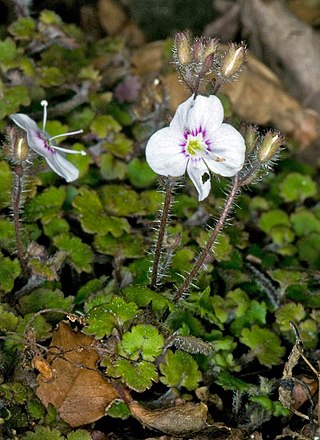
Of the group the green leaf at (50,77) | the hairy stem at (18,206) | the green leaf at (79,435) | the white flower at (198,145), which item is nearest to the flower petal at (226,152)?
the white flower at (198,145)

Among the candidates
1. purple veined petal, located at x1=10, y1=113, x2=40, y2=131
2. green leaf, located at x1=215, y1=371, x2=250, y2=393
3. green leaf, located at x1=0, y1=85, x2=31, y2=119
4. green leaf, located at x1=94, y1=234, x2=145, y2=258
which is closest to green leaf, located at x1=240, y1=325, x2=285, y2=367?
green leaf, located at x1=215, y1=371, x2=250, y2=393

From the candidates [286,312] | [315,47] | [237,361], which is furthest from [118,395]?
[315,47]

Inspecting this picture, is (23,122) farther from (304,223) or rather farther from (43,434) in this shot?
(304,223)

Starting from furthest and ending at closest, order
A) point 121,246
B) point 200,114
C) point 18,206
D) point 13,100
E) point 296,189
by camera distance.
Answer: point 296,189 → point 13,100 → point 121,246 → point 18,206 → point 200,114

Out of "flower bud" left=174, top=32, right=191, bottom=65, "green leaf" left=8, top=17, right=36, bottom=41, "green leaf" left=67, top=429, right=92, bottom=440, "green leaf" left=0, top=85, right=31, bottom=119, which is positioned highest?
"flower bud" left=174, top=32, right=191, bottom=65

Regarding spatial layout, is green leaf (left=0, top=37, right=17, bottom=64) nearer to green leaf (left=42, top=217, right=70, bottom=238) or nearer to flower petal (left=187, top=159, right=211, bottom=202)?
green leaf (left=42, top=217, right=70, bottom=238)

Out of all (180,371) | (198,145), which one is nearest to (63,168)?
(198,145)
